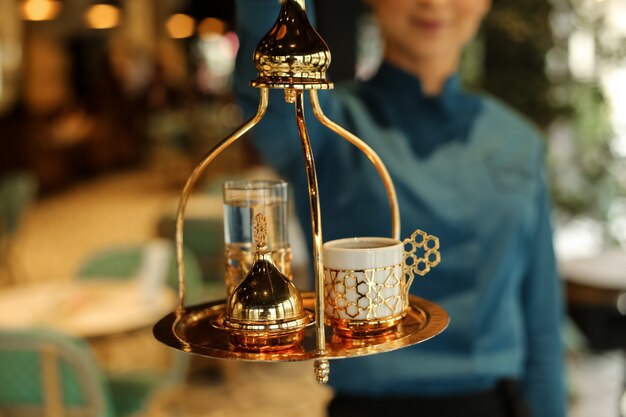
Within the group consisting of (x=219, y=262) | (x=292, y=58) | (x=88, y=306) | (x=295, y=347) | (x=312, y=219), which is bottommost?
(x=219, y=262)

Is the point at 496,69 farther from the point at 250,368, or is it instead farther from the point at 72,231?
the point at 72,231

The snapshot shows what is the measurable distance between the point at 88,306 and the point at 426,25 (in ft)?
6.79

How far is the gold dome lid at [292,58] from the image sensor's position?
26.6 inches

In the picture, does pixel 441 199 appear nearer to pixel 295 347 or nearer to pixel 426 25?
pixel 426 25

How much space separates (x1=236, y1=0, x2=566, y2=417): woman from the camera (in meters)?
1.34

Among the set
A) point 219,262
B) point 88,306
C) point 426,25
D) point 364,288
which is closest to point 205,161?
point 364,288

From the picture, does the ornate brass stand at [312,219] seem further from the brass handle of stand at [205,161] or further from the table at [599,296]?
the table at [599,296]

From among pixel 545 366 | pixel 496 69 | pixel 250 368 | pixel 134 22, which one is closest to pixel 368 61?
pixel 496 69

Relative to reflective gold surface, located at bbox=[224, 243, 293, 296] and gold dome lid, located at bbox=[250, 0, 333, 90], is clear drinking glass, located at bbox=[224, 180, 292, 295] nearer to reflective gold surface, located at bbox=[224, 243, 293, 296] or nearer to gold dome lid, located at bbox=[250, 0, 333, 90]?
reflective gold surface, located at bbox=[224, 243, 293, 296]

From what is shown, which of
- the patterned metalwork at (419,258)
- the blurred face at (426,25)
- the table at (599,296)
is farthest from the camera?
the table at (599,296)

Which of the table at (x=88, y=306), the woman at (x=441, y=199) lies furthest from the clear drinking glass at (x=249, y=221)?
the table at (x=88, y=306)

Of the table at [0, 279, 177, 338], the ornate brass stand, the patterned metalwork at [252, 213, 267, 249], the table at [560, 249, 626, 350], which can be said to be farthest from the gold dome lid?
the table at [560, 249, 626, 350]

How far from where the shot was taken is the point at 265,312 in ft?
2.25

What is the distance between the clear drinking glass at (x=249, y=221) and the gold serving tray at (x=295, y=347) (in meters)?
0.04
